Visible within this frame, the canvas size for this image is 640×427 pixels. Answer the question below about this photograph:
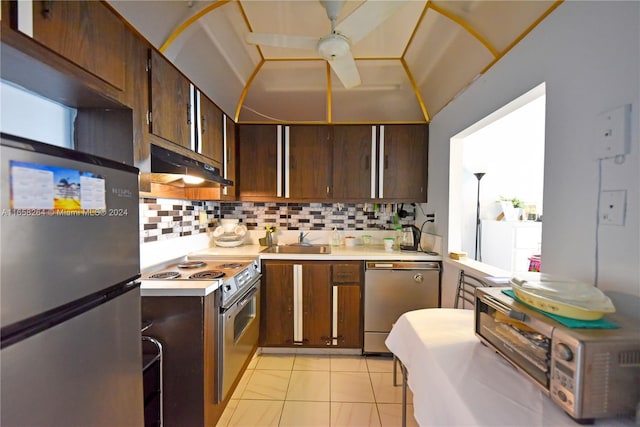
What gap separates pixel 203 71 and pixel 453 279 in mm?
2585

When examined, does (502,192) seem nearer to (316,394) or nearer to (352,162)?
(352,162)

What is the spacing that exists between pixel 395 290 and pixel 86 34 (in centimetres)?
250

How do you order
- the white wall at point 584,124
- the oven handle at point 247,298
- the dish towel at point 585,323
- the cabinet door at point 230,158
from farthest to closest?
the cabinet door at point 230,158 < the oven handle at point 247,298 < the white wall at point 584,124 < the dish towel at point 585,323

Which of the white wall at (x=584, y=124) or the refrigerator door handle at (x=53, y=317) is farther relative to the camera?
the white wall at (x=584, y=124)

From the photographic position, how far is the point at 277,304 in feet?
7.53

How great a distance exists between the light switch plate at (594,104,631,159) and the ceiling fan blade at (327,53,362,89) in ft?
3.95

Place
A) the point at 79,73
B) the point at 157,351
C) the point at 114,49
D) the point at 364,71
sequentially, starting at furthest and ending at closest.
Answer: the point at 364,71 < the point at 157,351 < the point at 114,49 < the point at 79,73

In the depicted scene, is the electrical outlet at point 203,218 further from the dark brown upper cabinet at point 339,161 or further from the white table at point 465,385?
the white table at point 465,385

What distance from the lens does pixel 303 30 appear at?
6.40 feet

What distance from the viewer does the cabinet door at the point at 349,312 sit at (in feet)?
7.49

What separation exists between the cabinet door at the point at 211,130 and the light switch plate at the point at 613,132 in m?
2.16

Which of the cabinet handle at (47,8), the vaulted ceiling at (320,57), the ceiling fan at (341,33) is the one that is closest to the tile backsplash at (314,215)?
the vaulted ceiling at (320,57)

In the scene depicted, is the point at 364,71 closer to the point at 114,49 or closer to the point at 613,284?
the point at 114,49

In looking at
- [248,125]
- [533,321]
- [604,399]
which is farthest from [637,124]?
[248,125]
